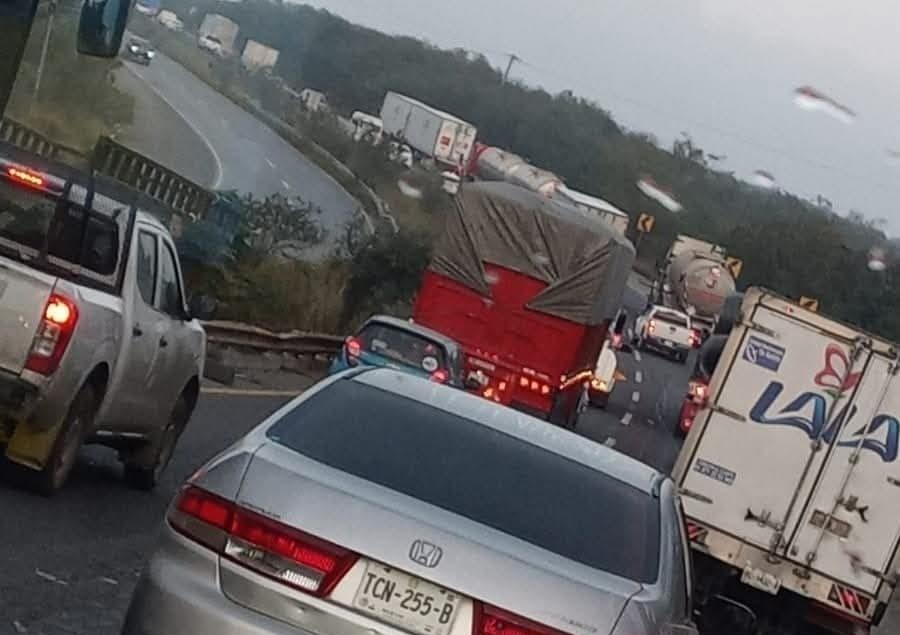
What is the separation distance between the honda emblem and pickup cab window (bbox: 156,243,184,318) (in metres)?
6.69

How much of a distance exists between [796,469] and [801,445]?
0.62 ft

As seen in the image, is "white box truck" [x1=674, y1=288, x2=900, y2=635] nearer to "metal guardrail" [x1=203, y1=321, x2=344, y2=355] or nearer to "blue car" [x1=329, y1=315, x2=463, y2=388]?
"blue car" [x1=329, y1=315, x2=463, y2=388]

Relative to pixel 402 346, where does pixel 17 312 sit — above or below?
above

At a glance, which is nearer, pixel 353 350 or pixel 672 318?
pixel 353 350

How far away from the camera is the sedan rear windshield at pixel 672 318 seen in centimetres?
5541

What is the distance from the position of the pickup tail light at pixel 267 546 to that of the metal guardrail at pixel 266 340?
16.1 metres

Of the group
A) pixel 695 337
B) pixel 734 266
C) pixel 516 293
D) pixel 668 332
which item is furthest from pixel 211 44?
pixel 734 266

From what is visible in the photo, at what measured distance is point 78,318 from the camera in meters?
10.1

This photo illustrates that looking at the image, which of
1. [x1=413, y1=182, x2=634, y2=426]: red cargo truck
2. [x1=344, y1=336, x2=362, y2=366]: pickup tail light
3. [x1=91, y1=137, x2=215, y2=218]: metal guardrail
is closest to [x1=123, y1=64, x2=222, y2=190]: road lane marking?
[x1=91, y1=137, x2=215, y2=218]: metal guardrail

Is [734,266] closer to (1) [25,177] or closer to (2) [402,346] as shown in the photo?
(2) [402,346]

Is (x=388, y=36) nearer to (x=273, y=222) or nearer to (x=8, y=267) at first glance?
(x=273, y=222)

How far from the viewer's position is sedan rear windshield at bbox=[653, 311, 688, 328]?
55406 mm

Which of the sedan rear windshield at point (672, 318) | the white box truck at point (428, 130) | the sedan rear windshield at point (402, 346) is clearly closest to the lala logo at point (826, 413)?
the sedan rear windshield at point (402, 346)

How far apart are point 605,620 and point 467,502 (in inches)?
24.3
